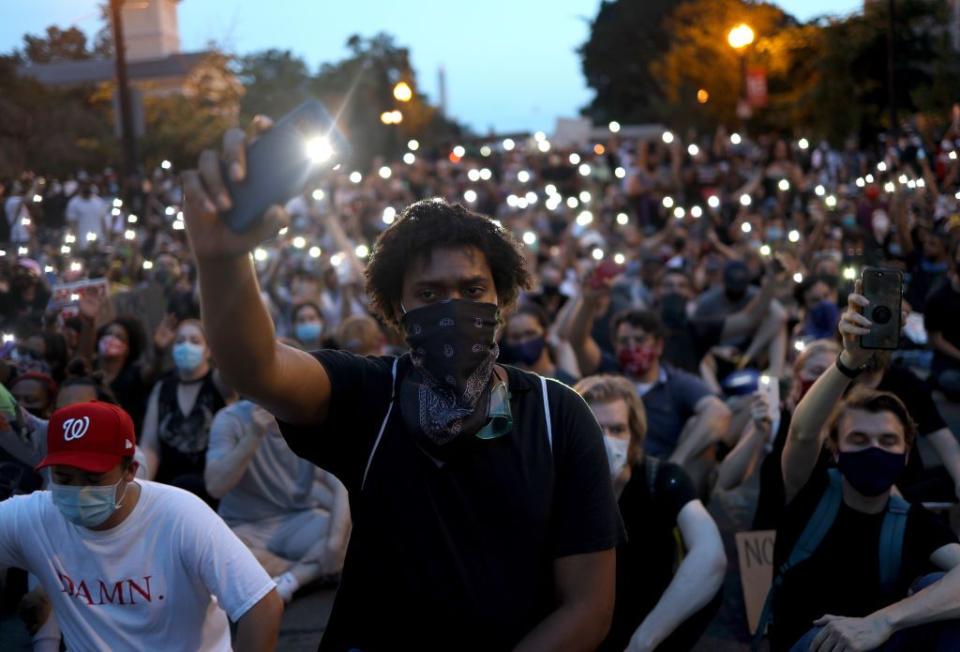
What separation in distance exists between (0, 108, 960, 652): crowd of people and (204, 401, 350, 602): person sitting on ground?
16 mm

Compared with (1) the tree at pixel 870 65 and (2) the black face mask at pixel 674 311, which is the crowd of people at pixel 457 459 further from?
(1) the tree at pixel 870 65

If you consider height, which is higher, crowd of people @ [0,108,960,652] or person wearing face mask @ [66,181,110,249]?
person wearing face mask @ [66,181,110,249]

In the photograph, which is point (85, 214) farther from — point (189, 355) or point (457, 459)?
point (457, 459)

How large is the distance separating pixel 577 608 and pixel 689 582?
194 cm

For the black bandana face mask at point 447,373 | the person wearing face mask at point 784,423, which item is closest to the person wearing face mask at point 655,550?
the person wearing face mask at point 784,423

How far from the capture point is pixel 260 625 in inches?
131

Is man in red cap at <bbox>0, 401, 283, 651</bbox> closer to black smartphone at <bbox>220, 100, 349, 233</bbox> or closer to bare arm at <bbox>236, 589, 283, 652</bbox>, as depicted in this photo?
bare arm at <bbox>236, 589, 283, 652</bbox>

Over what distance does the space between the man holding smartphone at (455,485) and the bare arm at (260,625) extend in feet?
3.09

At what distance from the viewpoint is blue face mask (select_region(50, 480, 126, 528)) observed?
3377 millimetres

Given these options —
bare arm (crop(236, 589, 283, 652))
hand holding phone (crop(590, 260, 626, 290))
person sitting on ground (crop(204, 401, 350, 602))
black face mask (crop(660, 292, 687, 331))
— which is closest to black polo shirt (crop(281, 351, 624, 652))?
bare arm (crop(236, 589, 283, 652))

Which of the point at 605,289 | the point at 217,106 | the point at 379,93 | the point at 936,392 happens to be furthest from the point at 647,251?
the point at 379,93

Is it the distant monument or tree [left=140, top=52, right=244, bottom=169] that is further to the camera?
the distant monument

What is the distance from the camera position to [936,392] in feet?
33.8

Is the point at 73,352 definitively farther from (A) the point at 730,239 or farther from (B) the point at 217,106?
(B) the point at 217,106
